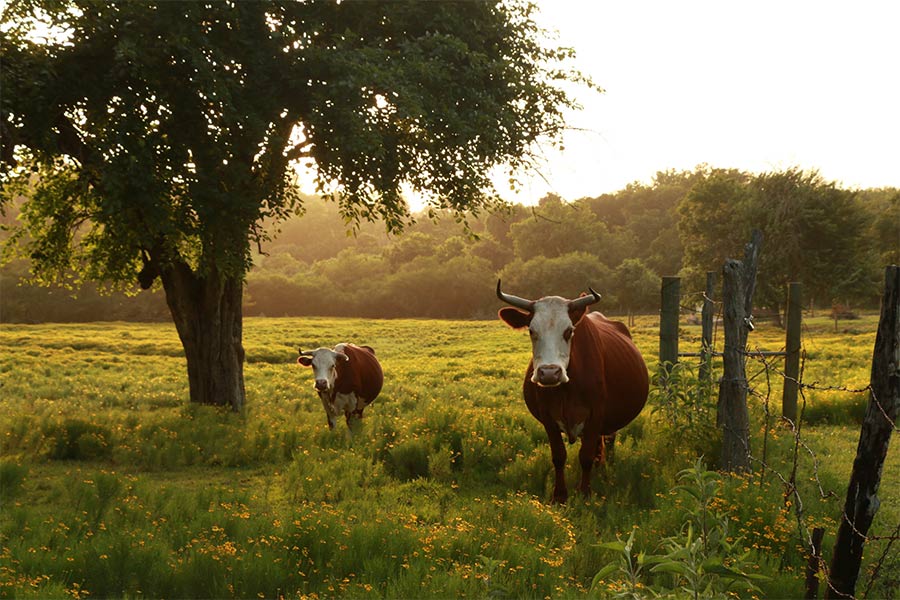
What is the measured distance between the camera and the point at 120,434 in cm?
1127

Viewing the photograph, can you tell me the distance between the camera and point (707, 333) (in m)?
10.9

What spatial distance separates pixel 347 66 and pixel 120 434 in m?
6.92

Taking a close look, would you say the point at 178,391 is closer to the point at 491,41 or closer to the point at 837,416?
the point at 491,41

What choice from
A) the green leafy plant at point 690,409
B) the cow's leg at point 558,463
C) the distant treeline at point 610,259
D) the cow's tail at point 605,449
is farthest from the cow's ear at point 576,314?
the distant treeline at point 610,259

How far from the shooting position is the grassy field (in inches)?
207

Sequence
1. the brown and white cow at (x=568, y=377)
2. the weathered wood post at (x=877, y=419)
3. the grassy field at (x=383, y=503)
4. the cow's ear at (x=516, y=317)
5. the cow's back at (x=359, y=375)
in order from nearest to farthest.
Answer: the weathered wood post at (x=877, y=419), the grassy field at (x=383, y=503), the brown and white cow at (x=568, y=377), the cow's ear at (x=516, y=317), the cow's back at (x=359, y=375)

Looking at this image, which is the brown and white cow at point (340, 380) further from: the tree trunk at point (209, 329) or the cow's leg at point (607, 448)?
the cow's leg at point (607, 448)

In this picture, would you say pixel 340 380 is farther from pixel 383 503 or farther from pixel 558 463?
pixel 558 463

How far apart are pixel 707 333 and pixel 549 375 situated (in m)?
4.98

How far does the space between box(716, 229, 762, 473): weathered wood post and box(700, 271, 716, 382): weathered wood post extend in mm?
852

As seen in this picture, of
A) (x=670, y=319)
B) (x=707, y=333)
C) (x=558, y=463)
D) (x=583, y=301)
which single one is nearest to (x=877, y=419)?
(x=583, y=301)

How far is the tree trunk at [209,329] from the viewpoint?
1374cm

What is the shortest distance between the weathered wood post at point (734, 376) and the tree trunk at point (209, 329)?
918 cm

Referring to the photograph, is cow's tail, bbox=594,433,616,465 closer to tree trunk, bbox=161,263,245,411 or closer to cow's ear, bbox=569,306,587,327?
cow's ear, bbox=569,306,587,327
